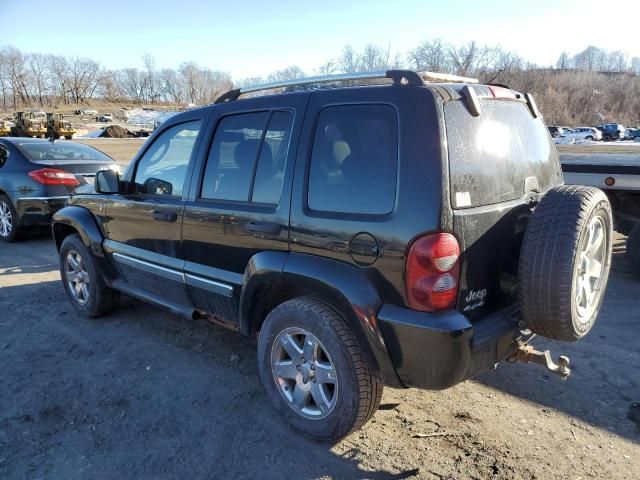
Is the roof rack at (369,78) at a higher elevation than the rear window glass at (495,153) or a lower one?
higher

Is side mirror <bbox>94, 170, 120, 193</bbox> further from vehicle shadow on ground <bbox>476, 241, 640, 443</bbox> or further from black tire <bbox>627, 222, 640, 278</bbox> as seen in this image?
black tire <bbox>627, 222, 640, 278</bbox>

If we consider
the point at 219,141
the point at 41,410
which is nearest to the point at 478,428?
the point at 219,141

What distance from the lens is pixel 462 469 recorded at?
8.71 feet

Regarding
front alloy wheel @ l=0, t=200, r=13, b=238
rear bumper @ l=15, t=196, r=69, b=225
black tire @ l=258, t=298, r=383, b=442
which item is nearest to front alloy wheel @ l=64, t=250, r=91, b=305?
black tire @ l=258, t=298, r=383, b=442

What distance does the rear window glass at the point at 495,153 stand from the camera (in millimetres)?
2454

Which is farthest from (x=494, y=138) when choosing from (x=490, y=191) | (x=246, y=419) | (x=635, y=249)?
(x=635, y=249)

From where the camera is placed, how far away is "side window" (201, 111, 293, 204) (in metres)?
3.04

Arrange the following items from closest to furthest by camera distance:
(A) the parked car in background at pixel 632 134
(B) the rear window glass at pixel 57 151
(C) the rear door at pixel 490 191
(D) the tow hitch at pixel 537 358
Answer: (C) the rear door at pixel 490 191
(D) the tow hitch at pixel 537 358
(B) the rear window glass at pixel 57 151
(A) the parked car in background at pixel 632 134

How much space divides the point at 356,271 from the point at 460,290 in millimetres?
519

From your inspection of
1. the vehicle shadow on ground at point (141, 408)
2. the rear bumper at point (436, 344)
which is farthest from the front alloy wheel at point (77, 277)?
the rear bumper at point (436, 344)

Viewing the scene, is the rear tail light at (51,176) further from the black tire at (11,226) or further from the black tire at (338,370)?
the black tire at (338,370)

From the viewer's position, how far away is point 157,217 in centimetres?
377

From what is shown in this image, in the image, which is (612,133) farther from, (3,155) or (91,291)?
(91,291)

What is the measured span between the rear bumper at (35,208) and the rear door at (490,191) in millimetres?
6792
